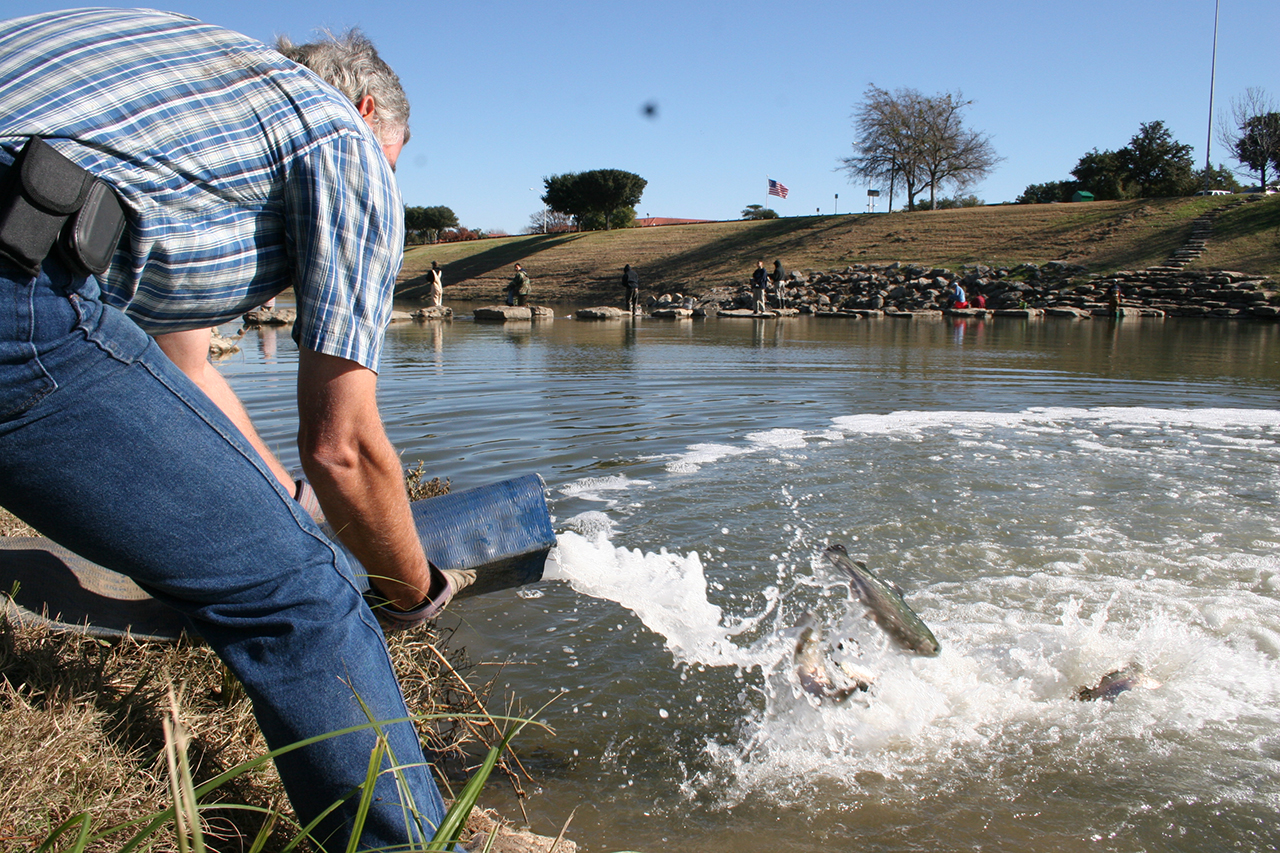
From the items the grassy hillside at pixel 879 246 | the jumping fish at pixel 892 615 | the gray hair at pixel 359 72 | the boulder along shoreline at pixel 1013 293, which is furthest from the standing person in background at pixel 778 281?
the gray hair at pixel 359 72

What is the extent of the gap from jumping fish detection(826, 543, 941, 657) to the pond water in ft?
0.23

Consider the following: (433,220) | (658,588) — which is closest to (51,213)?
(658,588)

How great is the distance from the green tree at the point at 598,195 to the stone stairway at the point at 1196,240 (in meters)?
40.3

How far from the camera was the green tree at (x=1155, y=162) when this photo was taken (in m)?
47.5

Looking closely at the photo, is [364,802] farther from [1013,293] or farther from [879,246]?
[879,246]

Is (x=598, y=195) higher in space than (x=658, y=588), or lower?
higher

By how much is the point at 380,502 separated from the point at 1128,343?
20.1m

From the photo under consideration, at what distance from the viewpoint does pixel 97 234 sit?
128 centimetres

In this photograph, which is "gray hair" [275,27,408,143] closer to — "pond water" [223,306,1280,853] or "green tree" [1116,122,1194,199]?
"pond water" [223,306,1280,853]

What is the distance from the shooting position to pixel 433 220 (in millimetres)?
80312

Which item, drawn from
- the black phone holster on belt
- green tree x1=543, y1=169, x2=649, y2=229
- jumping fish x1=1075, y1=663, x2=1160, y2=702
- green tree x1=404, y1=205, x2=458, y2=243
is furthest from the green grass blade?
green tree x1=404, y1=205, x2=458, y2=243

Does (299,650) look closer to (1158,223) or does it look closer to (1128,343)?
(1128,343)

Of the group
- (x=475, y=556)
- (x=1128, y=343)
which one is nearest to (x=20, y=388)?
(x=475, y=556)

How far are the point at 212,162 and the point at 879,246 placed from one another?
4479cm
